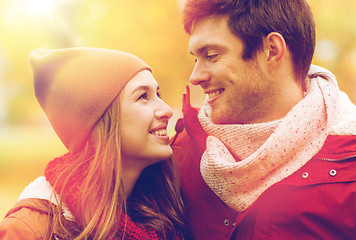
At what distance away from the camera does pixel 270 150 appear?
1.78 metres

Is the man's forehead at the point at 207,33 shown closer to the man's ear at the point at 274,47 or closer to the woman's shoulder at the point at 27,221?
the man's ear at the point at 274,47

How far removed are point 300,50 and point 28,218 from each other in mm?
1590

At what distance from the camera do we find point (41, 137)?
647 cm

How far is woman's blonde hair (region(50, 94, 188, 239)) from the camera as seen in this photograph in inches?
68.7

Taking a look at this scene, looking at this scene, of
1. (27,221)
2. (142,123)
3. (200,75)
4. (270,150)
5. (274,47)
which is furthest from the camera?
(200,75)

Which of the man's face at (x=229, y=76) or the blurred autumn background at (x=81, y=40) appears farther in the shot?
the blurred autumn background at (x=81, y=40)

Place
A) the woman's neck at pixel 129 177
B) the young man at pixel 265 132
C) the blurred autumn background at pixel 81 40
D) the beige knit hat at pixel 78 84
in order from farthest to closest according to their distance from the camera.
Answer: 1. the blurred autumn background at pixel 81 40
2. the woman's neck at pixel 129 177
3. the beige knit hat at pixel 78 84
4. the young man at pixel 265 132

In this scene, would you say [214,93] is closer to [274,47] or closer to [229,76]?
[229,76]

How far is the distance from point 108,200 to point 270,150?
81 cm

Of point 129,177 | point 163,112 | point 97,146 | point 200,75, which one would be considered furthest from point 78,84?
point 200,75

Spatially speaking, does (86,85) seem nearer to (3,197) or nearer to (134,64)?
(134,64)

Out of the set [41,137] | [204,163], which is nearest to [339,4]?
[41,137]

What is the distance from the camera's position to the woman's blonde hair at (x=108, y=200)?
5.72 feet

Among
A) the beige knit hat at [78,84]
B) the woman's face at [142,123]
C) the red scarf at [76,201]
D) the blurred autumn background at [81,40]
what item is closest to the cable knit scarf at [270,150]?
the woman's face at [142,123]
